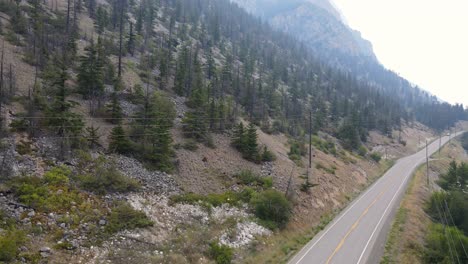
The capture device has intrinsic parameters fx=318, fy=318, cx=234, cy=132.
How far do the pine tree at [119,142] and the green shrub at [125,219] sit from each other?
7826 millimetres

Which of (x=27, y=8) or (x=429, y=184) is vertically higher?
(x=27, y=8)

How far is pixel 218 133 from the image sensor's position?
44.4 meters

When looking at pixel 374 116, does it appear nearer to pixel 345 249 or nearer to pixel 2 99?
pixel 345 249

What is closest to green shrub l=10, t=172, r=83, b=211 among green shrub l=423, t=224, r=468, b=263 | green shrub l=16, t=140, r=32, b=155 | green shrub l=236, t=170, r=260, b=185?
green shrub l=16, t=140, r=32, b=155

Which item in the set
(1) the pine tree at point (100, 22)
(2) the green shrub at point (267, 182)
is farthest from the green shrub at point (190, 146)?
(1) the pine tree at point (100, 22)

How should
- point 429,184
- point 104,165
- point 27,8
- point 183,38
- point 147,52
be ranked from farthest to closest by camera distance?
point 183,38 → point 147,52 → point 429,184 → point 27,8 → point 104,165

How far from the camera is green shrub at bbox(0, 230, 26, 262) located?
15789 millimetres

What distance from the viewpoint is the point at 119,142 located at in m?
29.6

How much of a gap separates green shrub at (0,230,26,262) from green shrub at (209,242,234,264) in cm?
1193

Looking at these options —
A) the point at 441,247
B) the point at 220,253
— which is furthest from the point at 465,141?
the point at 220,253

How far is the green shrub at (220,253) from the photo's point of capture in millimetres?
22750

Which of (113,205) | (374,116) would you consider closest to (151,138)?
(113,205)

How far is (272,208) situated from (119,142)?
51.7 ft

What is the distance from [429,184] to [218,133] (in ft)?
146
